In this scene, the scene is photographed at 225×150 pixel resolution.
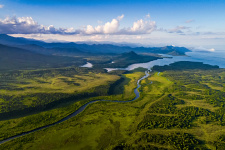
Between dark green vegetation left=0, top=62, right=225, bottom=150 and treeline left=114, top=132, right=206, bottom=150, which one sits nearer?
treeline left=114, top=132, right=206, bottom=150

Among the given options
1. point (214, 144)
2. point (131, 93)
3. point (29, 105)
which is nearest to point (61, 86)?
point (29, 105)

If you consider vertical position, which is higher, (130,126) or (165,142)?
(165,142)

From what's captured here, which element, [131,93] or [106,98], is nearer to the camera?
[106,98]

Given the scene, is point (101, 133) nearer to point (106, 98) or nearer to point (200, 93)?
point (106, 98)

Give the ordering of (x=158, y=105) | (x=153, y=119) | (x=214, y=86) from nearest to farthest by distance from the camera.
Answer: (x=153, y=119)
(x=158, y=105)
(x=214, y=86)

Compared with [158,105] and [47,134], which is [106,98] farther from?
[47,134]

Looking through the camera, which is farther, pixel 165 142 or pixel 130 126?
pixel 130 126

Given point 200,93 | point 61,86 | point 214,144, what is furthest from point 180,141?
point 61,86

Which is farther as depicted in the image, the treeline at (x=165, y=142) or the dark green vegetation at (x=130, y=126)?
the dark green vegetation at (x=130, y=126)

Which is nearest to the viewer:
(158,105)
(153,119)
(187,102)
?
(153,119)

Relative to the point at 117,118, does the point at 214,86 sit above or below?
above
